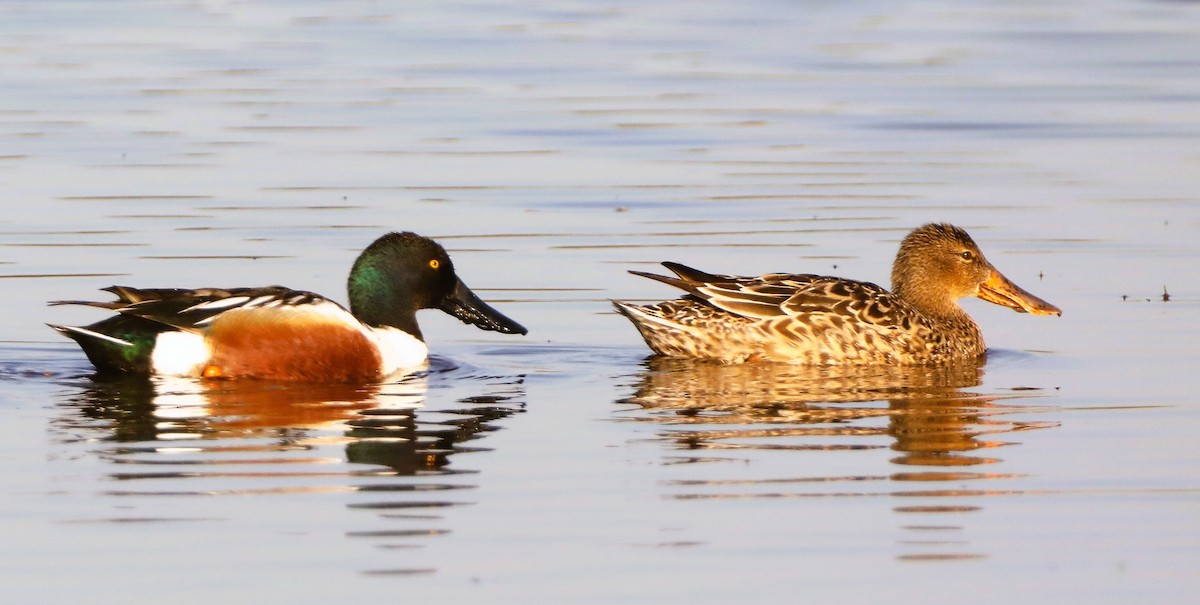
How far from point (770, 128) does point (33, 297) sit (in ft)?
23.8

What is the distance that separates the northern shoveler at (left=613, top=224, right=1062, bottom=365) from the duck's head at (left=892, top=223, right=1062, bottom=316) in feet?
1.47

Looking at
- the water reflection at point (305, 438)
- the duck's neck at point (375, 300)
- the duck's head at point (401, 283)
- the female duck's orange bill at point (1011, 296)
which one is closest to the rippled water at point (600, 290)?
the water reflection at point (305, 438)

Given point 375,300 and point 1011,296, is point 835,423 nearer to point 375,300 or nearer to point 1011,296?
point 375,300

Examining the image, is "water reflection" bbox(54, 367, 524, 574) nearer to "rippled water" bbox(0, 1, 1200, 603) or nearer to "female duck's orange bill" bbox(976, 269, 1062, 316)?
"rippled water" bbox(0, 1, 1200, 603)

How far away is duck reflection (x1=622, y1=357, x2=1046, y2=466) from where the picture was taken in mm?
8305

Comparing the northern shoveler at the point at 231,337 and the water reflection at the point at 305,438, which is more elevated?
the northern shoveler at the point at 231,337

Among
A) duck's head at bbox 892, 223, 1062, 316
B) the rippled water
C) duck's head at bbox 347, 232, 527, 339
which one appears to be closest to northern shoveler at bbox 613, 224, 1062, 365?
the rippled water

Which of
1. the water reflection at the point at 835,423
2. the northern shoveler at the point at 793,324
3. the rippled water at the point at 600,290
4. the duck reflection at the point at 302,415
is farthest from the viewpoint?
the northern shoveler at the point at 793,324

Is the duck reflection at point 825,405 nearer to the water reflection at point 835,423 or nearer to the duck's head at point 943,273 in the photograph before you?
the water reflection at point 835,423

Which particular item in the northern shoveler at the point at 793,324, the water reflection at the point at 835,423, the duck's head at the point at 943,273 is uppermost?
the duck's head at the point at 943,273

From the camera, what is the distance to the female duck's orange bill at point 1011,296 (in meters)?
11.0

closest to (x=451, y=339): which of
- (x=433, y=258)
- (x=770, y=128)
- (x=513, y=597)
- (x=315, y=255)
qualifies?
(x=433, y=258)

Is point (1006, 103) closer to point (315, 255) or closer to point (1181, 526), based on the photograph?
point (315, 255)

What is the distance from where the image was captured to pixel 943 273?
11.4 meters
